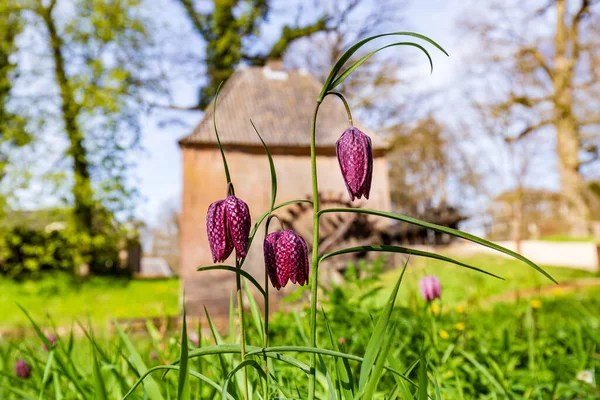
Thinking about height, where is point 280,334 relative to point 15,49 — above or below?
below

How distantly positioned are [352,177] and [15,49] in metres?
14.8

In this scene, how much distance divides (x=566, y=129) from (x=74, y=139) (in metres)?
13.7

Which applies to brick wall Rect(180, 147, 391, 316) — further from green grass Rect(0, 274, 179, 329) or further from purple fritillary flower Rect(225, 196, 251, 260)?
purple fritillary flower Rect(225, 196, 251, 260)

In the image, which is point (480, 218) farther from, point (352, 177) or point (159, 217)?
point (159, 217)

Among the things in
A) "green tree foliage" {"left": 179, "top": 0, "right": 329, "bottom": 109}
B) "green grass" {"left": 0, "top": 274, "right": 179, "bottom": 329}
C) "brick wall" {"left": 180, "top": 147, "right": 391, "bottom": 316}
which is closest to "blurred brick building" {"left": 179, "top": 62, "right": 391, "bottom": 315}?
"brick wall" {"left": 180, "top": 147, "right": 391, "bottom": 316}

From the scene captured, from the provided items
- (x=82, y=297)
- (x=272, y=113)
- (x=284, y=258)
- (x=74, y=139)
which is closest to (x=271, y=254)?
(x=284, y=258)

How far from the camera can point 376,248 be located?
796 millimetres

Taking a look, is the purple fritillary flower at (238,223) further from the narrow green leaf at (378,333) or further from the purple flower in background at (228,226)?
the narrow green leaf at (378,333)

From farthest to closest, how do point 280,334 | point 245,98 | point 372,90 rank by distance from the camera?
point 372,90
point 245,98
point 280,334

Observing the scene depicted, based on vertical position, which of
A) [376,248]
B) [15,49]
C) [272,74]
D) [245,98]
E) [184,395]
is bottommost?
[184,395]

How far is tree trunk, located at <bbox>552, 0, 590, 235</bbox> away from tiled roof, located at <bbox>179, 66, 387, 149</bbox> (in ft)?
27.1

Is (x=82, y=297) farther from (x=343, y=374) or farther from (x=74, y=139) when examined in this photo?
(x=343, y=374)

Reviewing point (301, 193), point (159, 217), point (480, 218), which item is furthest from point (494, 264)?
point (159, 217)

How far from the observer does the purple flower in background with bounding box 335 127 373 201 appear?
33.0 inches
